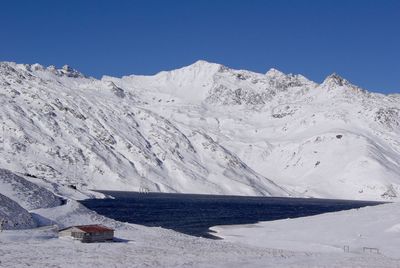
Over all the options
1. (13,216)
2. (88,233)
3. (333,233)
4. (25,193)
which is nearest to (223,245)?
(88,233)

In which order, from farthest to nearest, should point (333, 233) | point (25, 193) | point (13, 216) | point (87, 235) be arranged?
1. point (333, 233)
2. point (25, 193)
3. point (13, 216)
4. point (87, 235)

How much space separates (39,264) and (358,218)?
244 ft

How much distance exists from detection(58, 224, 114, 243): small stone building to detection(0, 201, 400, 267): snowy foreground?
4.79ft

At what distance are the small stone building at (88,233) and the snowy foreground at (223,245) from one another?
1.46 m

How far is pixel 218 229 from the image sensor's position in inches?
4769

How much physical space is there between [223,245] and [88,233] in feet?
59.1

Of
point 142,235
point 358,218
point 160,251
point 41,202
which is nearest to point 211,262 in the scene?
point 160,251

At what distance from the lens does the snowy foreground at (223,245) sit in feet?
213

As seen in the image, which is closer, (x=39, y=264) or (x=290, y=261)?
(x=39, y=264)

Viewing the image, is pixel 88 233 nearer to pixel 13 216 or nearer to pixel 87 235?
pixel 87 235

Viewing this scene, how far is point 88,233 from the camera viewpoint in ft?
261

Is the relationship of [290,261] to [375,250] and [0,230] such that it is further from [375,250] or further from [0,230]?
[0,230]

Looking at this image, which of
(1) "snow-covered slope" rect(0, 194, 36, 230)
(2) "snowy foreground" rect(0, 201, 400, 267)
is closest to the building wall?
(2) "snowy foreground" rect(0, 201, 400, 267)

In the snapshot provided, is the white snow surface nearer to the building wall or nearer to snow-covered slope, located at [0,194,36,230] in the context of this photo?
the building wall
